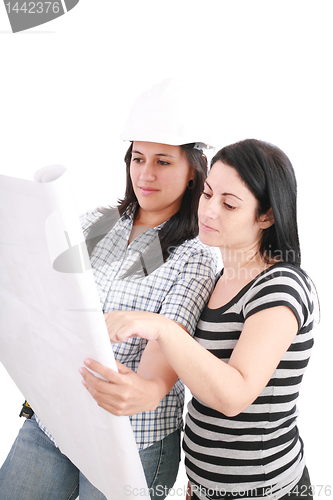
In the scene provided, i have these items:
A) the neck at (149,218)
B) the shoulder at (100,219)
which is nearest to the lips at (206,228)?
the neck at (149,218)

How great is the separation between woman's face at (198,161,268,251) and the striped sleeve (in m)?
0.12

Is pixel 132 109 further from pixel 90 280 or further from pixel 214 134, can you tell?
pixel 90 280

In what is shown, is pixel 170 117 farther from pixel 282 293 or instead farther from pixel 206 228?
pixel 282 293

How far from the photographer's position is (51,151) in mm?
879

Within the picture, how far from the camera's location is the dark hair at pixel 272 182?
0.96 metres

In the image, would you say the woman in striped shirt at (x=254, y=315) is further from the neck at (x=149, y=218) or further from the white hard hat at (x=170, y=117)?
the neck at (x=149, y=218)

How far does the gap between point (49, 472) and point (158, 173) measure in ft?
3.06

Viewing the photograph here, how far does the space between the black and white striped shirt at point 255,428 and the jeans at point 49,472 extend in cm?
17

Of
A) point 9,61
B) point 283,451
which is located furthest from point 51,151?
point 283,451

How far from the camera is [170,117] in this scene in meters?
1.17

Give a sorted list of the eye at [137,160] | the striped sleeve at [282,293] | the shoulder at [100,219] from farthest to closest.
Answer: the shoulder at [100,219] < the eye at [137,160] < the striped sleeve at [282,293]

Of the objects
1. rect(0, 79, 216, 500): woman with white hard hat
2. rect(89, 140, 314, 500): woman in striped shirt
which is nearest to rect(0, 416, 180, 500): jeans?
rect(0, 79, 216, 500): woman with white hard hat

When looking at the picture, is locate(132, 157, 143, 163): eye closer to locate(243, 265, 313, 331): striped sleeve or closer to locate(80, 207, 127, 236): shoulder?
locate(80, 207, 127, 236): shoulder

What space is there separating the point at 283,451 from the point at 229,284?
0.43 meters
